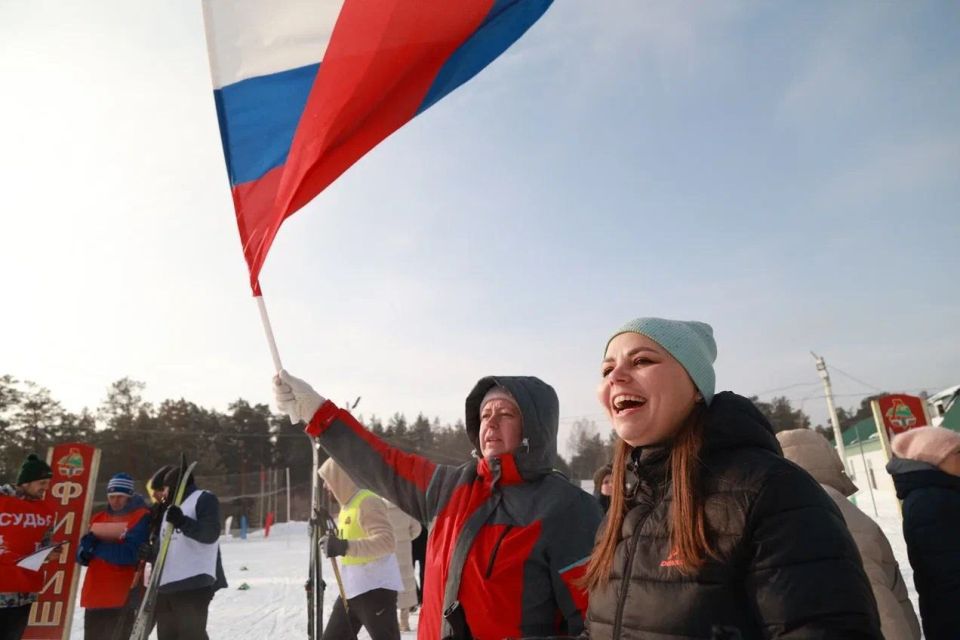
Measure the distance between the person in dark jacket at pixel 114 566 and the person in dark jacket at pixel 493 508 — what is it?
3739 millimetres

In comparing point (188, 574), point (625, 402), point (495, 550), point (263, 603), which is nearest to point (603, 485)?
point (495, 550)

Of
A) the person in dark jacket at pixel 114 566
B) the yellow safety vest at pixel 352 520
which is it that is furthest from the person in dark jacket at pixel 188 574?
the yellow safety vest at pixel 352 520

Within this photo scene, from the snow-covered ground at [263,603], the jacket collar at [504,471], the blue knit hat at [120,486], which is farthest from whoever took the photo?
the snow-covered ground at [263,603]

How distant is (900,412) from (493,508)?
1117 centimetres

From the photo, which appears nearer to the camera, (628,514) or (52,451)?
(628,514)

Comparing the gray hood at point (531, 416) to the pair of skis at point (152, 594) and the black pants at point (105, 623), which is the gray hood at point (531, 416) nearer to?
the pair of skis at point (152, 594)

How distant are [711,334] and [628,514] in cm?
59

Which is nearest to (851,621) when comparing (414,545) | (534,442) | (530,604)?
(530,604)

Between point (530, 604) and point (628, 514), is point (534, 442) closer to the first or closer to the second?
Result: point (530, 604)

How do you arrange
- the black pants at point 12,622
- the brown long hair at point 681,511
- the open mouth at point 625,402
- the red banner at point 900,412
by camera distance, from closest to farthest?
the brown long hair at point 681,511
the open mouth at point 625,402
the black pants at point 12,622
the red banner at point 900,412

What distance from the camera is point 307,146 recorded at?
308cm

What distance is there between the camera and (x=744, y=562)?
1260mm

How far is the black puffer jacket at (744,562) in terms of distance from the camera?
114 cm

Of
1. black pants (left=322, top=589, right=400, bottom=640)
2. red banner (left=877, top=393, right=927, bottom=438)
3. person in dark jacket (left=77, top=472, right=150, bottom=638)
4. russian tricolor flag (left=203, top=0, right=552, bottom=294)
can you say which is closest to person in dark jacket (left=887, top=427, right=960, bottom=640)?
russian tricolor flag (left=203, top=0, right=552, bottom=294)
